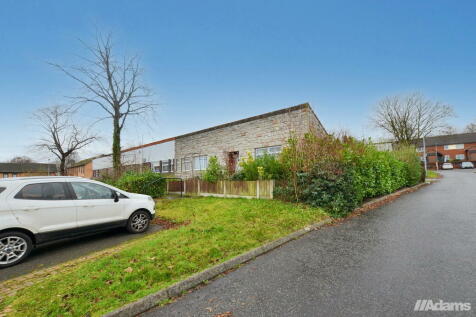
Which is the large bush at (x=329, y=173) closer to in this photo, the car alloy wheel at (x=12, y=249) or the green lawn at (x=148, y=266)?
the green lawn at (x=148, y=266)

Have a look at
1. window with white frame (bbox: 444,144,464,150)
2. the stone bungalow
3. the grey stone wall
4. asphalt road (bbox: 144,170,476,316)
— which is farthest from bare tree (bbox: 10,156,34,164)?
window with white frame (bbox: 444,144,464,150)

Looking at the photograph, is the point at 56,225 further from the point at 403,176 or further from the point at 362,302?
the point at 403,176

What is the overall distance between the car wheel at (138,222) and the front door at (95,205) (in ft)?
1.14

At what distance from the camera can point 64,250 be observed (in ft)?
16.2

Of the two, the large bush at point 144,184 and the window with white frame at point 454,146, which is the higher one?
the window with white frame at point 454,146

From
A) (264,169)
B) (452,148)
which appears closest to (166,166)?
(264,169)

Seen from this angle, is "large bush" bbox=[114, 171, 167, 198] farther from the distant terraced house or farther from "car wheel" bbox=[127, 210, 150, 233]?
the distant terraced house

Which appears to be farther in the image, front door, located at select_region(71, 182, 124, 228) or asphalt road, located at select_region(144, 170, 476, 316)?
front door, located at select_region(71, 182, 124, 228)

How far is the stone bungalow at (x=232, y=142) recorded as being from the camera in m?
12.1

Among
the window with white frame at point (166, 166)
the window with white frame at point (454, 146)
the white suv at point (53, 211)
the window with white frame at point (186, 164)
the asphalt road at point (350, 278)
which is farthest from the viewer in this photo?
the window with white frame at point (454, 146)

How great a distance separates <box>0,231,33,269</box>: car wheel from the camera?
13.0 feet

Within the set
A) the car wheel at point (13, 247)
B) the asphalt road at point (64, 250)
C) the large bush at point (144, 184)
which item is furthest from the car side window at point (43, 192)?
the large bush at point (144, 184)

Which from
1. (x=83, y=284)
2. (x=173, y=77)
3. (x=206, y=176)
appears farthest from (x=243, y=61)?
(x=83, y=284)

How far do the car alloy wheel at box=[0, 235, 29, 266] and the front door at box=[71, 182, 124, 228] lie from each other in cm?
97
